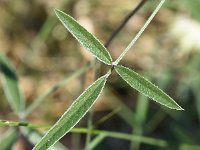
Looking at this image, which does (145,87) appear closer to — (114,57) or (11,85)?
(11,85)

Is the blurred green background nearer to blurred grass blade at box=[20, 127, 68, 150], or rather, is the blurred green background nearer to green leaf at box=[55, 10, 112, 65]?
blurred grass blade at box=[20, 127, 68, 150]

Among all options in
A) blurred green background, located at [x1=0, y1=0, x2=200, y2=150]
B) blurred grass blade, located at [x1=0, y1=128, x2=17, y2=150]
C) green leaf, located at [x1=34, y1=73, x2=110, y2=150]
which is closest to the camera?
green leaf, located at [x1=34, y1=73, x2=110, y2=150]

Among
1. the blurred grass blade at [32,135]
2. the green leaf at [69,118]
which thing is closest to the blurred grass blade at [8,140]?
the blurred grass blade at [32,135]

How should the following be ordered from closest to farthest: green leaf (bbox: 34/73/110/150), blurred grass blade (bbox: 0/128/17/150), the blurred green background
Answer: green leaf (bbox: 34/73/110/150), blurred grass blade (bbox: 0/128/17/150), the blurred green background

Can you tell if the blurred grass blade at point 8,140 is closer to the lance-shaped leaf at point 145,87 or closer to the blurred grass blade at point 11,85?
the blurred grass blade at point 11,85

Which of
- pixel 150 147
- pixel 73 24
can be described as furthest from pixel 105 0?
pixel 73 24

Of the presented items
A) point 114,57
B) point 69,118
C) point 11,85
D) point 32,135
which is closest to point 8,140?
point 32,135

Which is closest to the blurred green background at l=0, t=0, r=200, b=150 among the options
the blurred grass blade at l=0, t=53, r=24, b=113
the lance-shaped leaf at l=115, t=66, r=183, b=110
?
the blurred grass blade at l=0, t=53, r=24, b=113
